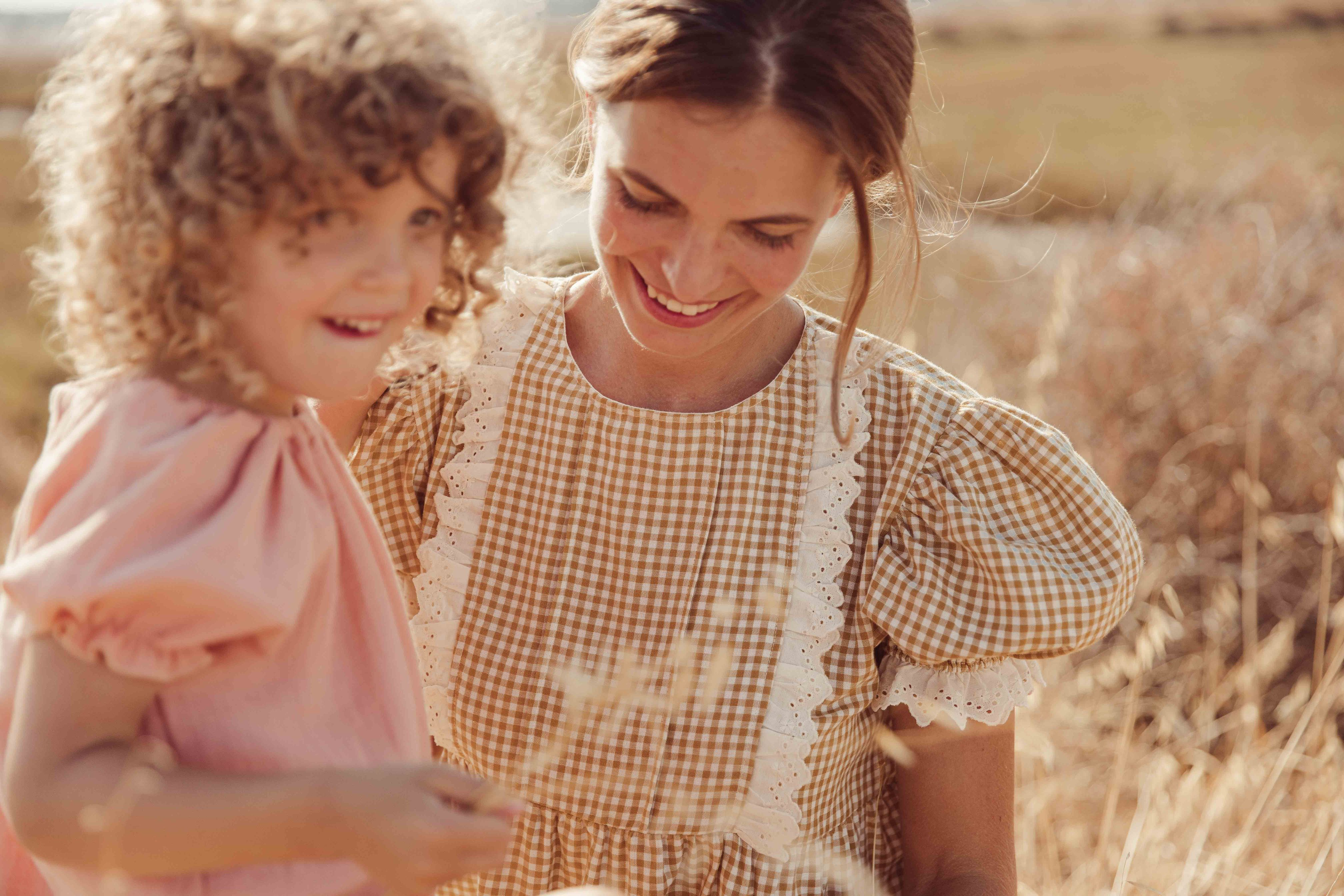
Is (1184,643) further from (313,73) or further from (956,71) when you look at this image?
(956,71)

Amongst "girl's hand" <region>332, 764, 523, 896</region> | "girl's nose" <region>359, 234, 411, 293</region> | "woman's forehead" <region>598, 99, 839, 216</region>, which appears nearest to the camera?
"girl's hand" <region>332, 764, 523, 896</region>

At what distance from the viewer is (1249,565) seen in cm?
298

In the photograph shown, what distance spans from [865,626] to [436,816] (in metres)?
0.92

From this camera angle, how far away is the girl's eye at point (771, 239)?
1.57 metres

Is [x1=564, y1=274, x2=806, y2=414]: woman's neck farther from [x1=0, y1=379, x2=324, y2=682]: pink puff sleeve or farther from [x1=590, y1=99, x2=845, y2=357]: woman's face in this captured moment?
[x1=0, y1=379, x2=324, y2=682]: pink puff sleeve

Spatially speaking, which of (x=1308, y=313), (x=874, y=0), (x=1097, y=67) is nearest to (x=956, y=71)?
(x=1097, y=67)

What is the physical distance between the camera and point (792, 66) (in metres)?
1.54

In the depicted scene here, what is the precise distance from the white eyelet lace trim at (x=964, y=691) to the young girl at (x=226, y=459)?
812mm

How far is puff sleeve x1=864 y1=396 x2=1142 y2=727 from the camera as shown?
1625 mm

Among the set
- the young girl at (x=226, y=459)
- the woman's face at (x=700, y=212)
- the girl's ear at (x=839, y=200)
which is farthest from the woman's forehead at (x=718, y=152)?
the young girl at (x=226, y=459)

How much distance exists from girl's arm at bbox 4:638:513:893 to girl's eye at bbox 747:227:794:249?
0.85 metres

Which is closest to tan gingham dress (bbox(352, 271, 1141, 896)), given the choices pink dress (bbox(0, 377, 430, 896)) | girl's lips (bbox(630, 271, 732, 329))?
girl's lips (bbox(630, 271, 732, 329))

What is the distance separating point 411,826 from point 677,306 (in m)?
0.88

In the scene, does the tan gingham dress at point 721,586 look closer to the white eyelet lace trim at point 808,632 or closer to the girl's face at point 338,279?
the white eyelet lace trim at point 808,632
